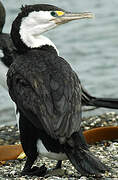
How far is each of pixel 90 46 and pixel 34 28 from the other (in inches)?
377

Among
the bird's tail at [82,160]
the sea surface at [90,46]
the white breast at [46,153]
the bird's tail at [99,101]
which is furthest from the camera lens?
the sea surface at [90,46]

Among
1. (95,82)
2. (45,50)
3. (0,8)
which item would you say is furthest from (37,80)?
(95,82)

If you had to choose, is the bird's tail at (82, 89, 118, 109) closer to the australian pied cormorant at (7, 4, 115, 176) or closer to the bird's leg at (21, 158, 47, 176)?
the australian pied cormorant at (7, 4, 115, 176)

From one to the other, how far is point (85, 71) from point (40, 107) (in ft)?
27.1

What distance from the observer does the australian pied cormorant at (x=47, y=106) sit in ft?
19.6

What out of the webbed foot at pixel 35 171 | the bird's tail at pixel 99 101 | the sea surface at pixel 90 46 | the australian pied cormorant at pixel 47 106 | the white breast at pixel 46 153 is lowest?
the sea surface at pixel 90 46

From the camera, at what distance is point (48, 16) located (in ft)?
23.4

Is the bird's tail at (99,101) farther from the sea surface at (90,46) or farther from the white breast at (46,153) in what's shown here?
the white breast at (46,153)

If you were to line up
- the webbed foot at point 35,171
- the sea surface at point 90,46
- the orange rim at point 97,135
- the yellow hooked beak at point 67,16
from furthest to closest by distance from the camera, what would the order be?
the sea surface at point 90,46 < the orange rim at point 97,135 < the yellow hooked beak at point 67,16 < the webbed foot at point 35,171

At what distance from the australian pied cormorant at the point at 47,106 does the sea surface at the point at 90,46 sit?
4640 mm

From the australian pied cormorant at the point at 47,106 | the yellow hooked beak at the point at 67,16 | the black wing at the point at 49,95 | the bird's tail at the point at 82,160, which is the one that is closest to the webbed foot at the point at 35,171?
the australian pied cormorant at the point at 47,106

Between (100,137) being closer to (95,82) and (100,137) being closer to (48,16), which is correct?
(48,16)

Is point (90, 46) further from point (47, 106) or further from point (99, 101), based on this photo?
point (47, 106)

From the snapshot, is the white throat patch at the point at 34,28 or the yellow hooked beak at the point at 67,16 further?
the yellow hooked beak at the point at 67,16
